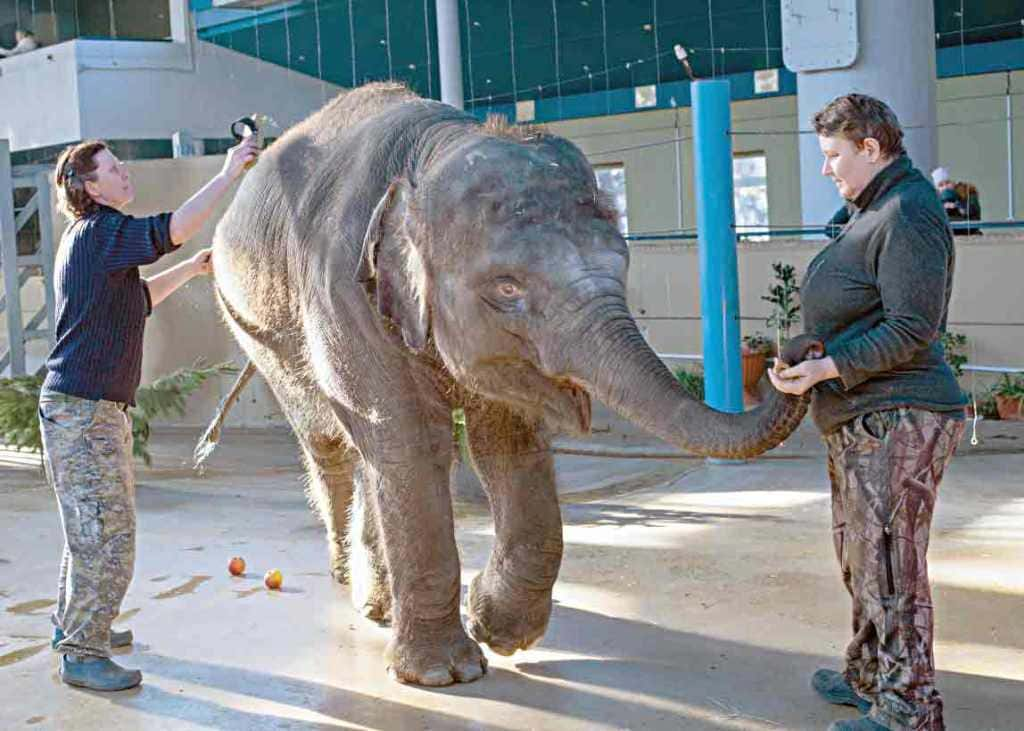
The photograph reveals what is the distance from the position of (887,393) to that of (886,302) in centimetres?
27

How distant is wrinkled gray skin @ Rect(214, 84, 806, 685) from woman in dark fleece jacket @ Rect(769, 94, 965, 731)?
39cm

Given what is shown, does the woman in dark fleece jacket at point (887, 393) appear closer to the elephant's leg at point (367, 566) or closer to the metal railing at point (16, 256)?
the elephant's leg at point (367, 566)

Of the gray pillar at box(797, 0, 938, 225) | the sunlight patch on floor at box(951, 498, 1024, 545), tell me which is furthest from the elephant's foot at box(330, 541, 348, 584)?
the gray pillar at box(797, 0, 938, 225)

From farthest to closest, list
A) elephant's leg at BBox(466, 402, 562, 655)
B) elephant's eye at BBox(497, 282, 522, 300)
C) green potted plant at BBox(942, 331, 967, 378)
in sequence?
green potted plant at BBox(942, 331, 967, 378), elephant's leg at BBox(466, 402, 562, 655), elephant's eye at BBox(497, 282, 522, 300)

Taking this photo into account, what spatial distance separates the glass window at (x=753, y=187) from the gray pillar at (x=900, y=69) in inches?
131

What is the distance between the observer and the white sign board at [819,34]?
1241 centimetres

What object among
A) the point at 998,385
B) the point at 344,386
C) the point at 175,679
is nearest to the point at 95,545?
the point at 175,679

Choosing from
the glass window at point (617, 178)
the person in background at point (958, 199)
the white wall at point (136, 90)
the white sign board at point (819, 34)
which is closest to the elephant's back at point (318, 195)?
the person in background at point (958, 199)

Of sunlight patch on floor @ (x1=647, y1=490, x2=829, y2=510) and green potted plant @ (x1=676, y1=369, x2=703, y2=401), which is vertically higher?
green potted plant @ (x1=676, y1=369, x2=703, y2=401)

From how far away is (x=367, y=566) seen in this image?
18.4 feet

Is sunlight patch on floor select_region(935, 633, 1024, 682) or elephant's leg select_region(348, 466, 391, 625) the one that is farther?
elephant's leg select_region(348, 466, 391, 625)

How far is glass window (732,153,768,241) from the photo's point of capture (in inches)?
631

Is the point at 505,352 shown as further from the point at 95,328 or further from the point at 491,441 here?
the point at 95,328

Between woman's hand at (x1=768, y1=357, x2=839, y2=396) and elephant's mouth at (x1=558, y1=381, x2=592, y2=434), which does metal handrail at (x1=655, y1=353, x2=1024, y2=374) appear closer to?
elephant's mouth at (x1=558, y1=381, x2=592, y2=434)
